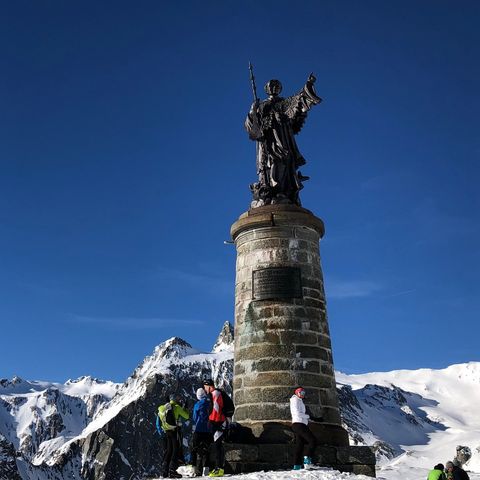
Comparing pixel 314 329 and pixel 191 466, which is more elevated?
pixel 314 329

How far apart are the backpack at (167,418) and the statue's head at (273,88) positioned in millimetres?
9229

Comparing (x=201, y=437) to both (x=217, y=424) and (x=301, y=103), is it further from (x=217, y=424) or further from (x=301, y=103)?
(x=301, y=103)

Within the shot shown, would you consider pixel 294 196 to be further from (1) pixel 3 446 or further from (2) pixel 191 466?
(1) pixel 3 446

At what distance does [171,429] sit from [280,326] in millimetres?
3329

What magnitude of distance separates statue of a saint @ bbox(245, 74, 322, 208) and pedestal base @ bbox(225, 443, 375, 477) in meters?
6.62

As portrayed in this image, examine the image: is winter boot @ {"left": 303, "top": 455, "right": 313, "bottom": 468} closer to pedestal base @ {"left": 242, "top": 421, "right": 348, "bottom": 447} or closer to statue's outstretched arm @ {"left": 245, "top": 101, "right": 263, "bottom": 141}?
pedestal base @ {"left": 242, "top": 421, "right": 348, "bottom": 447}

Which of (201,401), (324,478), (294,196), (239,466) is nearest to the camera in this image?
(324,478)

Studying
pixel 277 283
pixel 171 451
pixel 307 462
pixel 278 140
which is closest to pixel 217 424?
pixel 171 451

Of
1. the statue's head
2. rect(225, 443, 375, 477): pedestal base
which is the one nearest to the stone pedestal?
rect(225, 443, 375, 477): pedestal base

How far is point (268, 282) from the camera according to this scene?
1492cm

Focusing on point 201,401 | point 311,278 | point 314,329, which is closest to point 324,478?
point 201,401

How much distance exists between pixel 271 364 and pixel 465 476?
5.00 meters

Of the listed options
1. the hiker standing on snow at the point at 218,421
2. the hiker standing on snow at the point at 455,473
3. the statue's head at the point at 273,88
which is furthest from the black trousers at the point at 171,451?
the statue's head at the point at 273,88

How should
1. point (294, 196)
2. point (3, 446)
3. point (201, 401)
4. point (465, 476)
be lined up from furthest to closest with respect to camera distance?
point (3, 446)
point (294, 196)
point (465, 476)
point (201, 401)
